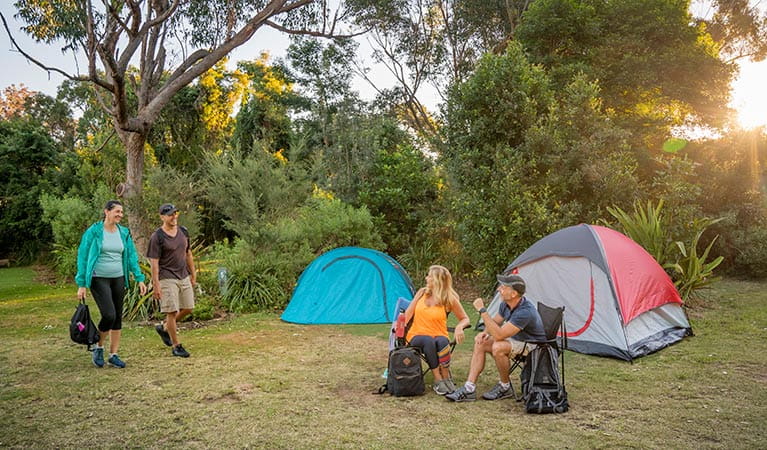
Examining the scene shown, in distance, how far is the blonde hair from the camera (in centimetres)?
470

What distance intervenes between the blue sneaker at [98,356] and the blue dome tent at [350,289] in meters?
2.94

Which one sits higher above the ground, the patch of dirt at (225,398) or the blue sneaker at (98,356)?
the blue sneaker at (98,356)

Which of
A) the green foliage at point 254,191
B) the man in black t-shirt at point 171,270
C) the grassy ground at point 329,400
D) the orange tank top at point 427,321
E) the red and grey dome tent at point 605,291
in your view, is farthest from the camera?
the green foliage at point 254,191

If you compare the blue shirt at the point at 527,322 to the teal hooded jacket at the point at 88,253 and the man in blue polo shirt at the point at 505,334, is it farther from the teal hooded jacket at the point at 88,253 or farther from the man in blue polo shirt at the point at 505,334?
the teal hooded jacket at the point at 88,253

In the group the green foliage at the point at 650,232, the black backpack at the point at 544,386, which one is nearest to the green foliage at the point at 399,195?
the green foliage at the point at 650,232

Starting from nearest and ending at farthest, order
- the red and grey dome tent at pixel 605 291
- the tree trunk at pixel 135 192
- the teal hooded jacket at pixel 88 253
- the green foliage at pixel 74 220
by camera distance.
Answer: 1. the teal hooded jacket at pixel 88 253
2. the red and grey dome tent at pixel 605 291
3. the tree trunk at pixel 135 192
4. the green foliage at pixel 74 220

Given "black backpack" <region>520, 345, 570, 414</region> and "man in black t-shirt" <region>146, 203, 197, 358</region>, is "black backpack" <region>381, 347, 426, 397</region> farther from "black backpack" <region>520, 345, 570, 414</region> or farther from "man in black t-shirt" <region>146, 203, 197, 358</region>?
"man in black t-shirt" <region>146, 203, 197, 358</region>

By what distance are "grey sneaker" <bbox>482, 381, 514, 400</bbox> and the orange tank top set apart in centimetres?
59

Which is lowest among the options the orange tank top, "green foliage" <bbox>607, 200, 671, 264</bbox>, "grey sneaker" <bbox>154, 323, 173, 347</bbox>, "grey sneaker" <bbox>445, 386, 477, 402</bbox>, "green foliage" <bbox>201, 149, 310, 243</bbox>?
"grey sneaker" <bbox>445, 386, 477, 402</bbox>

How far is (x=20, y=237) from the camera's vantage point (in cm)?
1912

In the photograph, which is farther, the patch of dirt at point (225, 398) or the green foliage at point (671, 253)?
the green foliage at point (671, 253)

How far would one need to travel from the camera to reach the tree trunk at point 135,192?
1134 cm

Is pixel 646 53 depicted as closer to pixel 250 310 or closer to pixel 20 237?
pixel 250 310

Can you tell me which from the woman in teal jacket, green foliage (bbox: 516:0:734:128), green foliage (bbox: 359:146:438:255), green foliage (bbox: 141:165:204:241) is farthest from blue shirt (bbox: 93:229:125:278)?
green foliage (bbox: 516:0:734:128)
